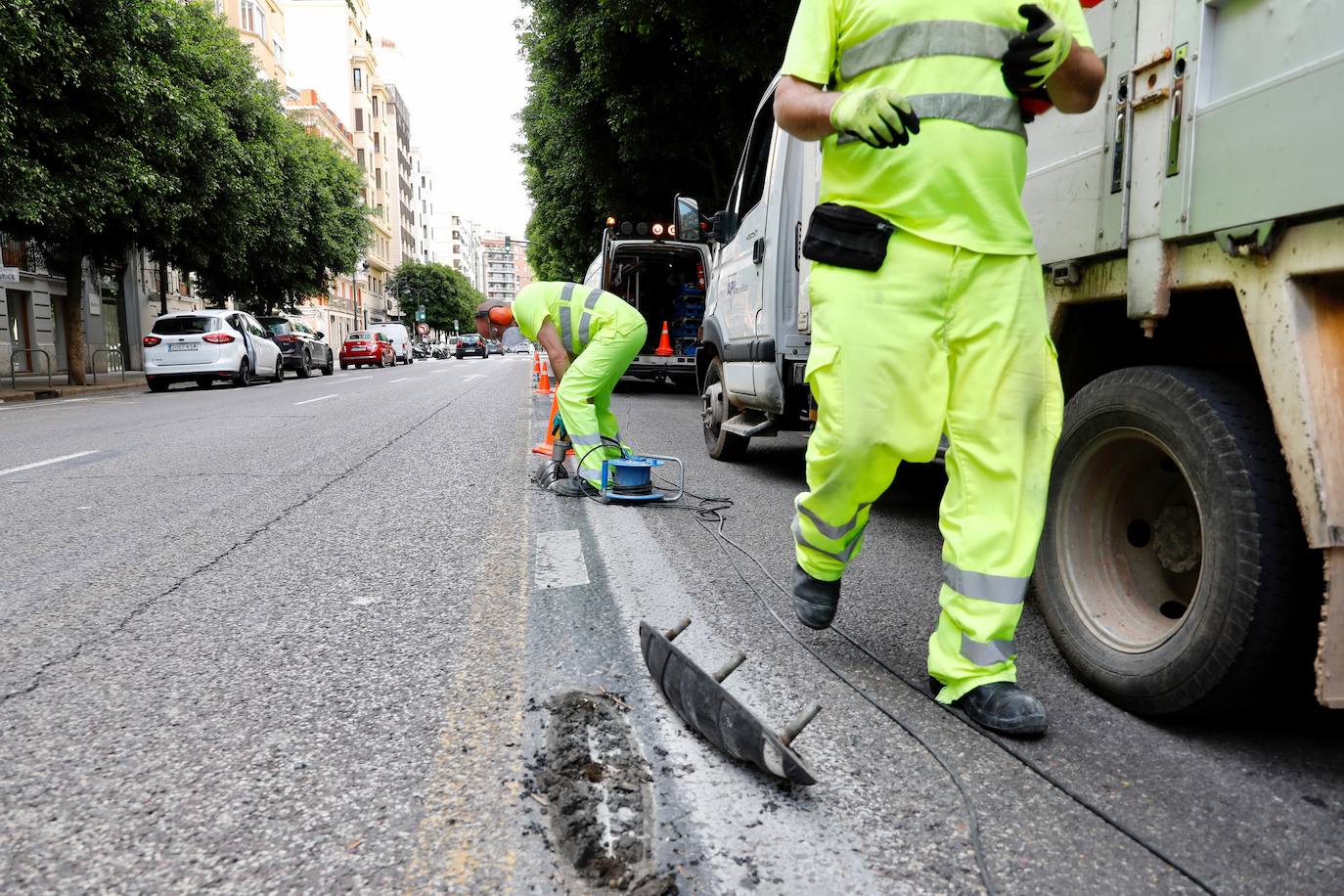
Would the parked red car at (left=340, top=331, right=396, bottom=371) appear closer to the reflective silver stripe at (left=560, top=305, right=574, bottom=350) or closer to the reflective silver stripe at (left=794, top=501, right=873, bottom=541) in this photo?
the reflective silver stripe at (left=560, top=305, right=574, bottom=350)

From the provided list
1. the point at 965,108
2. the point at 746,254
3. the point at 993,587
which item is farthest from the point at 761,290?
the point at 993,587

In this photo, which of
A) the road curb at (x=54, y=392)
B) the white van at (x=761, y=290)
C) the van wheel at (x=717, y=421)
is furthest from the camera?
the road curb at (x=54, y=392)

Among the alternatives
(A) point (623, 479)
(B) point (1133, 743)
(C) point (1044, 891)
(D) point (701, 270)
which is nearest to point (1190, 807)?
(B) point (1133, 743)

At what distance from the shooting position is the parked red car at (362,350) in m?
Result: 34.9

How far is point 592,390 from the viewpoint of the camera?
523cm


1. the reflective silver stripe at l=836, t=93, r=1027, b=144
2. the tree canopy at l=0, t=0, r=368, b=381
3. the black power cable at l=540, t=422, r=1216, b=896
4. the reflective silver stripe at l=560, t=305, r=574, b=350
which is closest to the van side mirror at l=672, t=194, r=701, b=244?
the reflective silver stripe at l=560, t=305, r=574, b=350

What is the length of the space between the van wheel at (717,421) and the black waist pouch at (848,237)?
423 centimetres

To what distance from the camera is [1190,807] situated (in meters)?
1.76

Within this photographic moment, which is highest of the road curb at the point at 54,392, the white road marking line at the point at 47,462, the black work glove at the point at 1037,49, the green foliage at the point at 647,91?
the green foliage at the point at 647,91

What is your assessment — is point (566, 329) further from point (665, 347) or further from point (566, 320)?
point (665, 347)

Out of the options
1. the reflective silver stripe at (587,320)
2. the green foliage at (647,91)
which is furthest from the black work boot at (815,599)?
the green foliage at (647,91)

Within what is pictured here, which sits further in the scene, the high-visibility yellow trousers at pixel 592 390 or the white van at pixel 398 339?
the white van at pixel 398 339

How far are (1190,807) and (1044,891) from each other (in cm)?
49

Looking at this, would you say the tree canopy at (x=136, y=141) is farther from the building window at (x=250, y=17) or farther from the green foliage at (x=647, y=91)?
the building window at (x=250, y=17)
